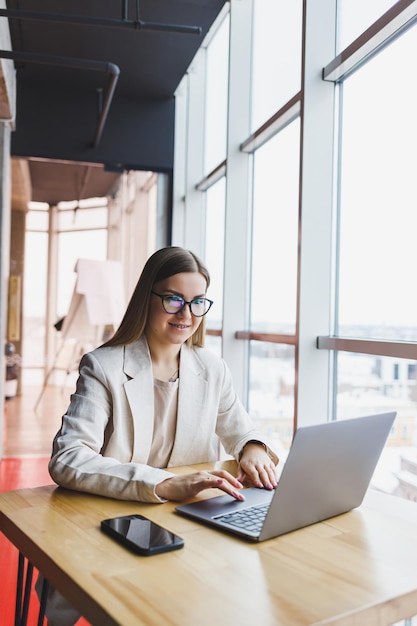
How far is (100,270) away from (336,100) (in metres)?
3.37

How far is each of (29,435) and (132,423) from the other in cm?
422

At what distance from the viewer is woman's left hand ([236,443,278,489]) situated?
1.56 meters

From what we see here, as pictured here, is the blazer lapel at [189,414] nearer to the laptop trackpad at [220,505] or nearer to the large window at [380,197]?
the laptop trackpad at [220,505]

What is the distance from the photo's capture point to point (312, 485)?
1.20 metres

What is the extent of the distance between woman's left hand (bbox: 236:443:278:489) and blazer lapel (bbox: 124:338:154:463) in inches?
10.7

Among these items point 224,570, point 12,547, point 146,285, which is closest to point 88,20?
point 146,285

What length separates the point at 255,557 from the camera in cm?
109

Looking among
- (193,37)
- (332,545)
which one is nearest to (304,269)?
(332,545)

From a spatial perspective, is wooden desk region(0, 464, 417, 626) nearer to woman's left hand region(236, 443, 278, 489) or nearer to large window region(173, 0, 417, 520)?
woman's left hand region(236, 443, 278, 489)

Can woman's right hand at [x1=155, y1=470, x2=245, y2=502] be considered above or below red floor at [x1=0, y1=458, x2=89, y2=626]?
above

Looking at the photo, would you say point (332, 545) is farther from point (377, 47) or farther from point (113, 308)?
point (113, 308)

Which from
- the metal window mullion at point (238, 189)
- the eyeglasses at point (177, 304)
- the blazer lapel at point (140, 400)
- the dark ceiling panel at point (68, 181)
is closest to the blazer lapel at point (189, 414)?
the blazer lapel at point (140, 400)

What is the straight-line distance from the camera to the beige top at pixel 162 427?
1806 mm

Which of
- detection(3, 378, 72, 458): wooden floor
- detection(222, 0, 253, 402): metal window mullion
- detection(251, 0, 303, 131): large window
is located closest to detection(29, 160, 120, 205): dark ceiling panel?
detection(3, 378, 72, 458): wooden floor
